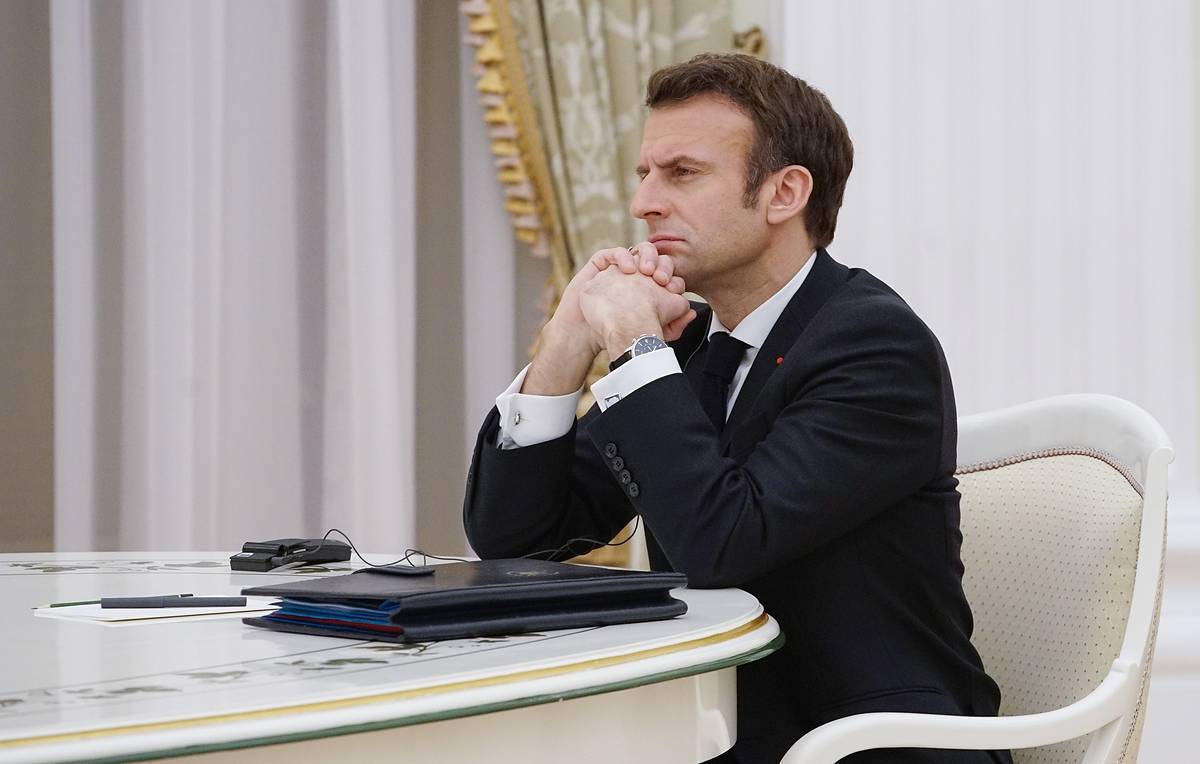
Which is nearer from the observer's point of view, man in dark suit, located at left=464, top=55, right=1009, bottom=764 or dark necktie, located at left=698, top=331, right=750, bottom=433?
man in dark suit, located at left=464, top=55, right=1009, bottom=764

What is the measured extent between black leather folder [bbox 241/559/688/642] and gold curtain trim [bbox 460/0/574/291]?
7.22 feet

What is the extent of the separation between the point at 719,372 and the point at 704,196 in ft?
0.79

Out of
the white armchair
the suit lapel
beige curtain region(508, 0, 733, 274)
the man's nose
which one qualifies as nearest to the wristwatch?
the suit lapel

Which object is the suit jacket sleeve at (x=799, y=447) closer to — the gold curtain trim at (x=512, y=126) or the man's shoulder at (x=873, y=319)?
the man's shoulder at (x=873, y=319)

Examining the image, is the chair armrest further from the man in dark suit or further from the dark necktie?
the dark necktie

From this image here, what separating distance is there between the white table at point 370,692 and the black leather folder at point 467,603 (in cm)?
1

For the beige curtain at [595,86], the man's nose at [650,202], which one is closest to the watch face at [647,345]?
the man's nose at [650,202]

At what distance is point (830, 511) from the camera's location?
132cm

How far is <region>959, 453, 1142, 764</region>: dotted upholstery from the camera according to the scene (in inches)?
54.5

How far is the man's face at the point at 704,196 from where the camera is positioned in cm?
165

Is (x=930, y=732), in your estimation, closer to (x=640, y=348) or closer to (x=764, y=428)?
(x=764, y=428)

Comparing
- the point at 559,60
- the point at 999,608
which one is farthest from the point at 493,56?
the point at 999,608

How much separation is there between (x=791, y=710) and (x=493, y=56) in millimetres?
2238

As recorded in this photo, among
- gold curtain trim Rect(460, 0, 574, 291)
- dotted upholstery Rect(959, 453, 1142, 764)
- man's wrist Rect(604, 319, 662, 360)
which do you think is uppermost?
gold curtain trim Rect(460, 0, 574, 291)
